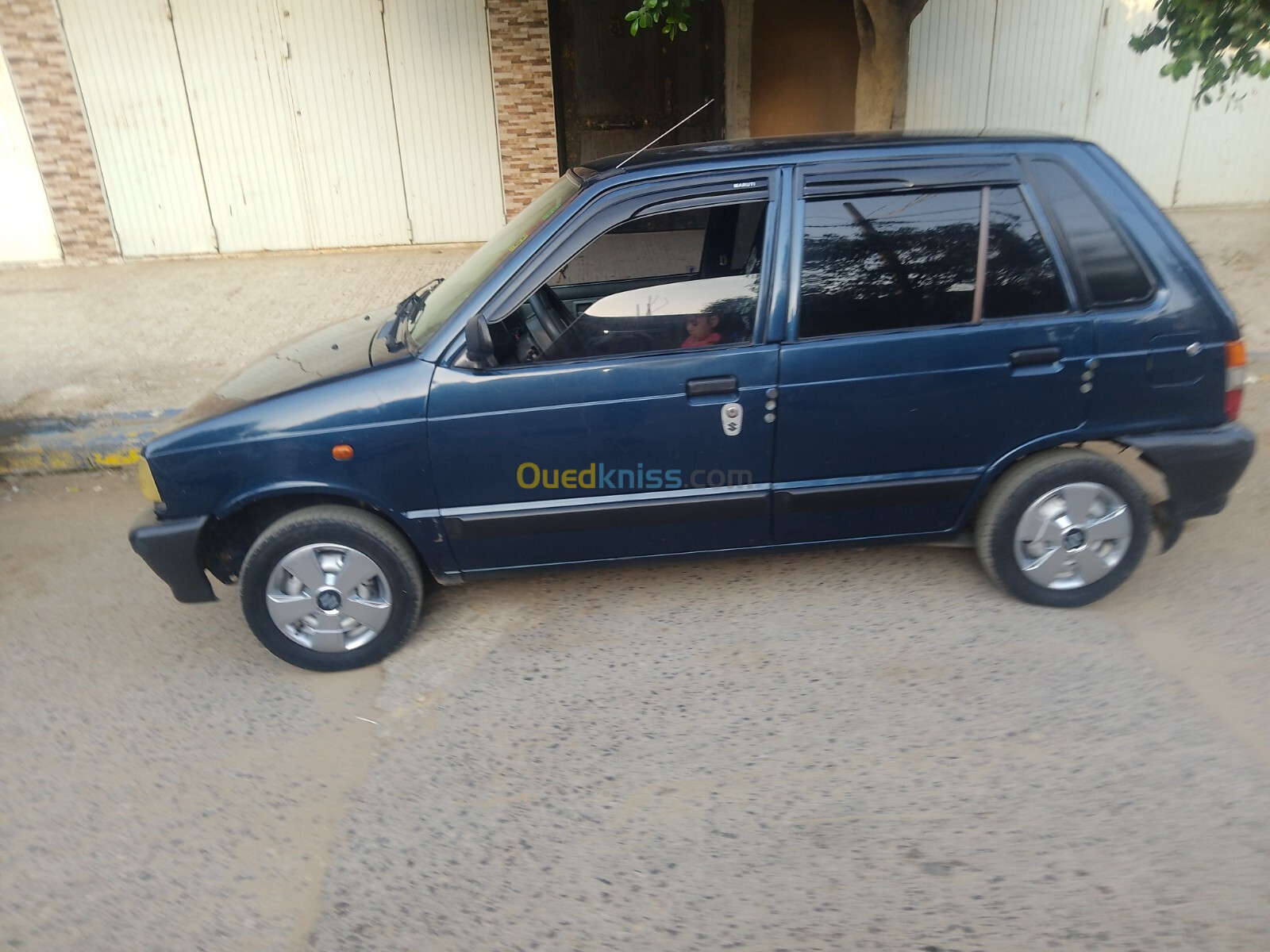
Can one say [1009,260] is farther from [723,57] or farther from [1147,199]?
[723,57]

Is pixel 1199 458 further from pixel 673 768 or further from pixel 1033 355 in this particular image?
pixel 673 768

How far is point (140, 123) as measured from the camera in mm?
10484

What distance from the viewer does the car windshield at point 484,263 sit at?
153 inches

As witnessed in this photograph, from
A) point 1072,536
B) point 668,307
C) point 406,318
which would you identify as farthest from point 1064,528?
point 406,318

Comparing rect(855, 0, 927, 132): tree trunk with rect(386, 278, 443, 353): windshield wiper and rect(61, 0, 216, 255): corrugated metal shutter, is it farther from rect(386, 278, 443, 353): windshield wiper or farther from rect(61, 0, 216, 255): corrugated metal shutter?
rect(61, 0, 216, 255): corrugated metal shutter

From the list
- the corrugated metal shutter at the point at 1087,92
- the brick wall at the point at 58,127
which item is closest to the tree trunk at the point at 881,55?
the corrugated metal shutter at the point at 1087,92

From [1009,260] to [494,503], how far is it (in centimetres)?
226

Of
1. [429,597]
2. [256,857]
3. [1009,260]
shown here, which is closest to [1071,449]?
[1009,260]

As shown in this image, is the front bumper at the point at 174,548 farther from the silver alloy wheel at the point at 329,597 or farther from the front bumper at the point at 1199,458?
the front bumper at the point at 1199,458

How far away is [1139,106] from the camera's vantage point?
11148mm

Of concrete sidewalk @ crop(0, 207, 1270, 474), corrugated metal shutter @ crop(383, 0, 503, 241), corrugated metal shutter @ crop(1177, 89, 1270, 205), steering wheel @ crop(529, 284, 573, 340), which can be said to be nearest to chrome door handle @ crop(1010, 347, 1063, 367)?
steering wheel @ crop(529, 284, 573, 340)

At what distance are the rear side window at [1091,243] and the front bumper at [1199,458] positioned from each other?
60cm

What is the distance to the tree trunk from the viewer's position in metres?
7.63

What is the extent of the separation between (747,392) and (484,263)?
134 centimetres
